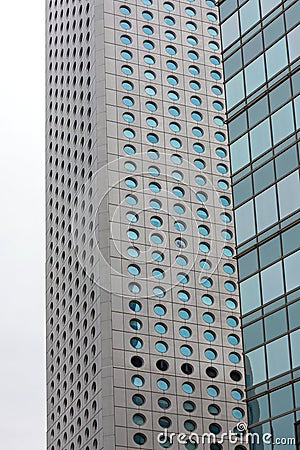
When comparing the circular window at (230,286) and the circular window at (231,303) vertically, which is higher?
the circular window at (230,286)

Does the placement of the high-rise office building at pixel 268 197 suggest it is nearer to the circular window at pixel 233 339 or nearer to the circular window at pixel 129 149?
the circular window at pixel 129 149

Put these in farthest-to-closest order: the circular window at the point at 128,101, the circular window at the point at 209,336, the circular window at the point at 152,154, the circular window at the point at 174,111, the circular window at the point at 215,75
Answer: the circular window at the point at 215,75 → the circular window at the point at 174,111 → the circular window at the point at 128,101 → the circular window at the point at 152,154 → the circular window at the point at 209,336

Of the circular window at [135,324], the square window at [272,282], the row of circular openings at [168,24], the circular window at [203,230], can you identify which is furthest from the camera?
the row of circular openings at [168,24]

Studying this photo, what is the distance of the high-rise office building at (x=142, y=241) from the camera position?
57469mm

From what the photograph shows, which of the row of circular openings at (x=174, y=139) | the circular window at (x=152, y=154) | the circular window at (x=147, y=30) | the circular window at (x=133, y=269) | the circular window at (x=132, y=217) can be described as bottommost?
the circular window at (x=133, y=269)

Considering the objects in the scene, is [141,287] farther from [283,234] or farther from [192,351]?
[283,234]

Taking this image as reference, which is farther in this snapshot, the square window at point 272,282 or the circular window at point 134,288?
the circular window at point 134,288

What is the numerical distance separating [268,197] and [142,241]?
3050 cm

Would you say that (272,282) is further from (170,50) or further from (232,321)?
(170,50)

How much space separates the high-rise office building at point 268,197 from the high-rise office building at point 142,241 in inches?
1044

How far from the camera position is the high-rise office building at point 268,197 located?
92.0 feet

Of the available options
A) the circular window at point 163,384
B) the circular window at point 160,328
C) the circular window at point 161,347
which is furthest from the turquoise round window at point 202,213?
the circular window at point 163,384

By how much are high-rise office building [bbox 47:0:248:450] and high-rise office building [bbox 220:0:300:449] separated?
87.0 feet

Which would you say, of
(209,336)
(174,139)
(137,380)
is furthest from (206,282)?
(174,139)
